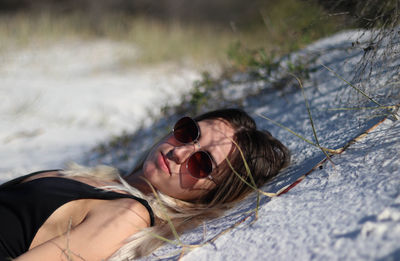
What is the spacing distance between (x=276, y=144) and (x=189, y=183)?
590 mm

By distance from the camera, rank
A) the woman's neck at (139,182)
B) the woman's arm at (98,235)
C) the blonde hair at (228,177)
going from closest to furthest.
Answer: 1. the woman's arm at (98,235)
2. the blonde hair at (228,177)
3. the woman's neck at (139,182)

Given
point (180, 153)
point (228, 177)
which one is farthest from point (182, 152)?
point (228, 177)

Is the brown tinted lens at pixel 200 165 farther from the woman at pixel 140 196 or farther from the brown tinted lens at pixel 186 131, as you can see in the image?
the brown tinted lens at pixel 186 131

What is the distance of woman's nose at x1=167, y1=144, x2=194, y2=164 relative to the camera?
1889 millimetres

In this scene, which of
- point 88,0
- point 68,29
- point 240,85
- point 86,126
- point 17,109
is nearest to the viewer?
point 240,85

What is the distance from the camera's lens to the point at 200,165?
1.87 meters

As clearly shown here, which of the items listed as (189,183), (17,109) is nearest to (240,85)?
(189,183)

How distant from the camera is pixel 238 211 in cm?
165

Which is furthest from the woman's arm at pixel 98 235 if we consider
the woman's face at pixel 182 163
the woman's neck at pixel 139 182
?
the woman's neck at pixel 139 182

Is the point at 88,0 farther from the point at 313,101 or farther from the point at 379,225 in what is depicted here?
the point at 379,225

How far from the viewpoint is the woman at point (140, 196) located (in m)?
1.49

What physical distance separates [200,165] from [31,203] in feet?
2.76

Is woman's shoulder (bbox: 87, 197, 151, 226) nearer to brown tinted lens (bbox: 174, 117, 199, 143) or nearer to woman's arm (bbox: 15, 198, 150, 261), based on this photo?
woman's arm (bbox: 15, 198, 150, 261)

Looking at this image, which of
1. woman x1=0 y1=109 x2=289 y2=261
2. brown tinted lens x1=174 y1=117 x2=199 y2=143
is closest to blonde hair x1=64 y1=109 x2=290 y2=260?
woman x1=0 y1=109 x2=289 y2=261
